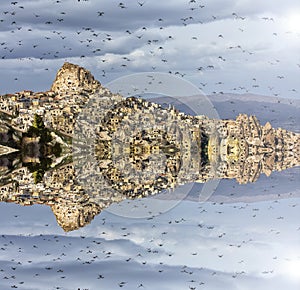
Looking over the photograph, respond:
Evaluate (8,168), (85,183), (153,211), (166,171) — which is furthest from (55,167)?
(153,211)

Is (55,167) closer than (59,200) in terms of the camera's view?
No

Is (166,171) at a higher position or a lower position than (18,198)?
higher

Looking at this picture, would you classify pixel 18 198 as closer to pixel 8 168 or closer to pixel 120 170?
pixel 8 168

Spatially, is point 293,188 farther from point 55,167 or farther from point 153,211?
point 153,211

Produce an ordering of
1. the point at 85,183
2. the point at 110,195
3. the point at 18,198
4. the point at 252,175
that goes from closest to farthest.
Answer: the point at 18,198 → the point at 110,195 → the point at 85,183 → the point at 252,175

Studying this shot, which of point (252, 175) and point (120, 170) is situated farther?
point (252, 175)

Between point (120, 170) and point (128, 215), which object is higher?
point (120, 170)

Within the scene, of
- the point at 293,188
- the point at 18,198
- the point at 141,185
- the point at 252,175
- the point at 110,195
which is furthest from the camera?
the point at 252,175

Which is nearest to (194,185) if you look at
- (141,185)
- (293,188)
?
(141,185)

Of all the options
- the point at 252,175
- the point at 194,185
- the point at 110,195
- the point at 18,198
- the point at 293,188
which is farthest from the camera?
the point at 252,175
